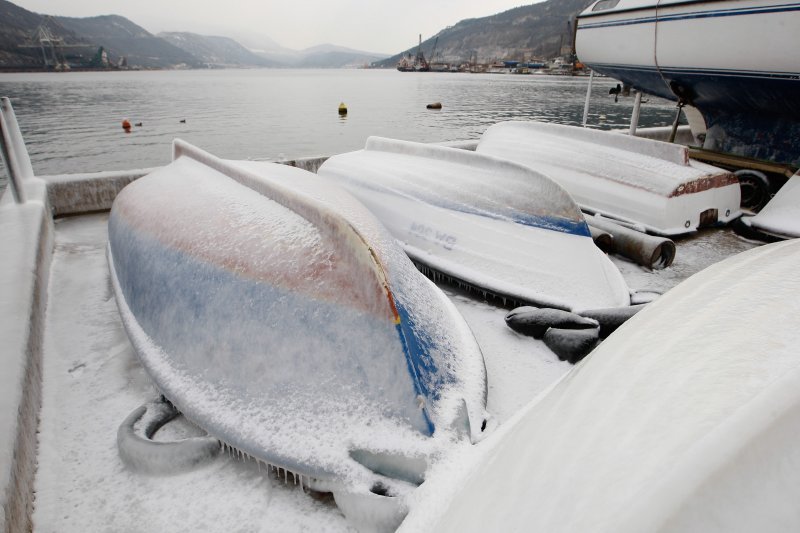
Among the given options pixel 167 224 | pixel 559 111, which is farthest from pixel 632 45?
pixel 559 111

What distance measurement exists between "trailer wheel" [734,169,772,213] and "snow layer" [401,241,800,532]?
191 inches

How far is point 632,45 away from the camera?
7.04 m

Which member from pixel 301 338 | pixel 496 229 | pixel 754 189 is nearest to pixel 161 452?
pixel 301 338

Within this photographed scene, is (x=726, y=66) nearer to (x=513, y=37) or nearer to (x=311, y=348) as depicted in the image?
(x=311, y=348)

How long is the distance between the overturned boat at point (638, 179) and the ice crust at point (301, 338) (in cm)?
294

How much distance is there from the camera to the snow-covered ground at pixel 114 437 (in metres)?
1.70

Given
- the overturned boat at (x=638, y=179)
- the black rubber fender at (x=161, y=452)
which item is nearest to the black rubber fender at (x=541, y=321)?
the black rubber fender at (x=161, y=452)

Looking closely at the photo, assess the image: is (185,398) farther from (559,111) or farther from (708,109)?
(559,111)

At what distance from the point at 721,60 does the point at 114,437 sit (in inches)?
284

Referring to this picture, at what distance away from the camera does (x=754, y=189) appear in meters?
5.58

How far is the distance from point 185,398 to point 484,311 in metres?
1.97

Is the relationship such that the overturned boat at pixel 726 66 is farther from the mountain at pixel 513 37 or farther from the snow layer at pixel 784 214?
the mountain at pixel 513 37

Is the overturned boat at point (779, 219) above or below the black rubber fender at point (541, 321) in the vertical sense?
A: above

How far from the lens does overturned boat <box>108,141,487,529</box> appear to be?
171cm
